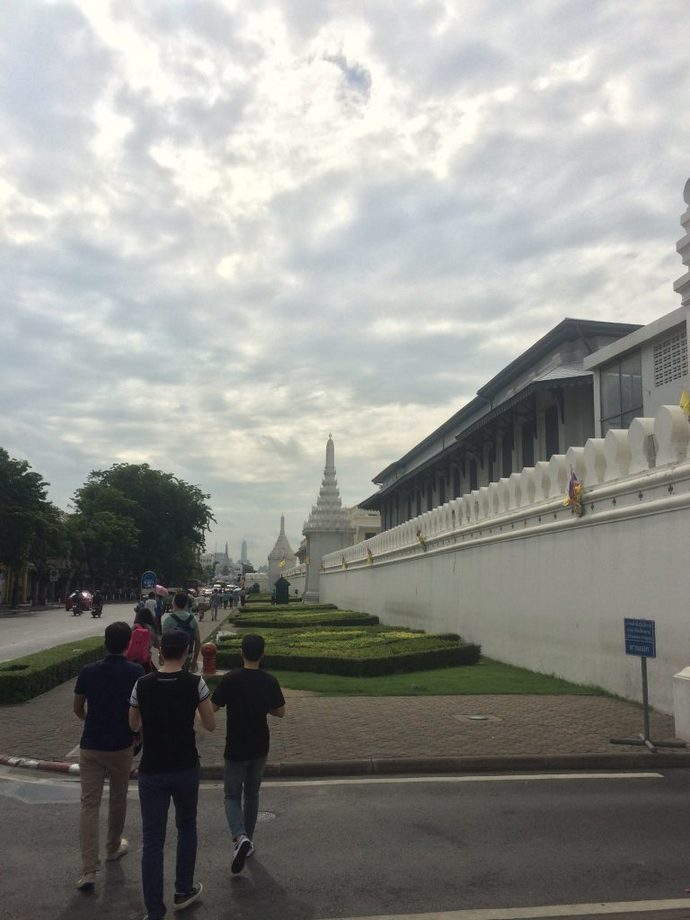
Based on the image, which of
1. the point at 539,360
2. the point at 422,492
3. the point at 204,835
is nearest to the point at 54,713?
the point at 204,835

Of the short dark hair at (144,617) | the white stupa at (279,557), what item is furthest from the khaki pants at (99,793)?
the white stupa at (279,557)

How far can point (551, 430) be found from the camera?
2906 centimetres

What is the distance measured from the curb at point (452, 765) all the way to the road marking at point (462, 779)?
15 centimetres

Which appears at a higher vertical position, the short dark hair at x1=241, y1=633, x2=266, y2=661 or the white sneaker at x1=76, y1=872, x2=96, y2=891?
the short dark hair at x1=241, y1=633, x2=266, y2=661

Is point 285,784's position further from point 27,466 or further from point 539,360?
point 27,466

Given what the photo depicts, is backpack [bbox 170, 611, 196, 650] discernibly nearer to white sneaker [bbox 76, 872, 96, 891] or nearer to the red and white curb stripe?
the red and white curb stripe

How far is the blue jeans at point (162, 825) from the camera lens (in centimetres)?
465

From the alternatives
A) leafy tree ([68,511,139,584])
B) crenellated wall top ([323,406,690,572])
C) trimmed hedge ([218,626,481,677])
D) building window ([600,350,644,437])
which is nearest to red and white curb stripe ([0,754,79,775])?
trimmed hedge ([218,626,481,677])

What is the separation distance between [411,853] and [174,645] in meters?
2.29

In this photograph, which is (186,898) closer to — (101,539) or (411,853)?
(411,853)

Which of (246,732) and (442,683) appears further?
(442,683)

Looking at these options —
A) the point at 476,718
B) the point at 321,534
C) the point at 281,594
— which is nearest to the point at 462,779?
the point at 476,718

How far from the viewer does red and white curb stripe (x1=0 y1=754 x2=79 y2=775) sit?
338 inches

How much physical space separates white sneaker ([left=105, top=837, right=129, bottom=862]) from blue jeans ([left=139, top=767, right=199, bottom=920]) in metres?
1.06
